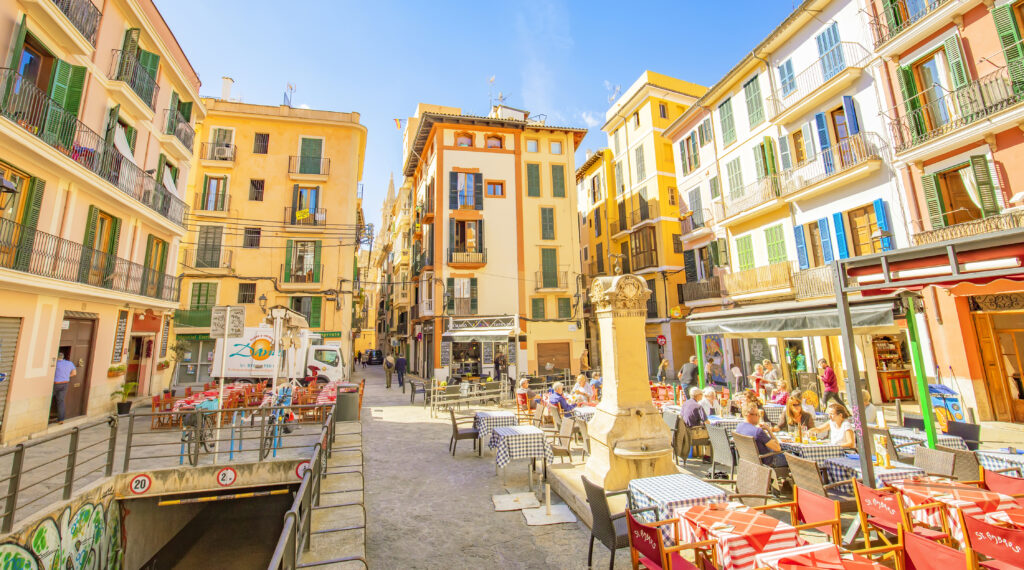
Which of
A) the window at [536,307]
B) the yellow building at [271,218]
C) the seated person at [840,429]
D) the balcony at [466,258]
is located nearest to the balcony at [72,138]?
the yellow building at [271,218]

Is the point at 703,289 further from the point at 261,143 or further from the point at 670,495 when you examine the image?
the point at 261,143

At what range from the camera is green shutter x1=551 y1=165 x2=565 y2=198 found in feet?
94.1

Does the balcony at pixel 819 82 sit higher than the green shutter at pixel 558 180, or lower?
lower

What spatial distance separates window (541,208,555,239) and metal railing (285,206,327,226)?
13061 millimetres

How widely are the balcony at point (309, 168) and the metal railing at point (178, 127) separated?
24.4 ft

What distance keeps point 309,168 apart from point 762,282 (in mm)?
23882

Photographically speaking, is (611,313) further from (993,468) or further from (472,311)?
(472,311)

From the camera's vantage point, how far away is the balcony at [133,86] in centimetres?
1251

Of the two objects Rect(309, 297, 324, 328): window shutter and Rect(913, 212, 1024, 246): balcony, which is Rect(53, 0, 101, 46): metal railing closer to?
Rect(309, 297, 324, 328): window shutter

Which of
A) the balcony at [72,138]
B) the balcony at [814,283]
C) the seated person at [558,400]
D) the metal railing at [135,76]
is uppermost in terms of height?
the metal railing at [135,76]

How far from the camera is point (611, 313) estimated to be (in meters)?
6.10

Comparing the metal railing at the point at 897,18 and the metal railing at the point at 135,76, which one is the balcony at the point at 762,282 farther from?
the metal railing at the point at 135,76

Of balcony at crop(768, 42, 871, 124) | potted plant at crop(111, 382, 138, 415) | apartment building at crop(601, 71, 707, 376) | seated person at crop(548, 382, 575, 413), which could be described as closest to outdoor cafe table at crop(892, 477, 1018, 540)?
seated person at crop(548, 382, 575, 413)

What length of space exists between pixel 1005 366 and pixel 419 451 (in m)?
14.8
